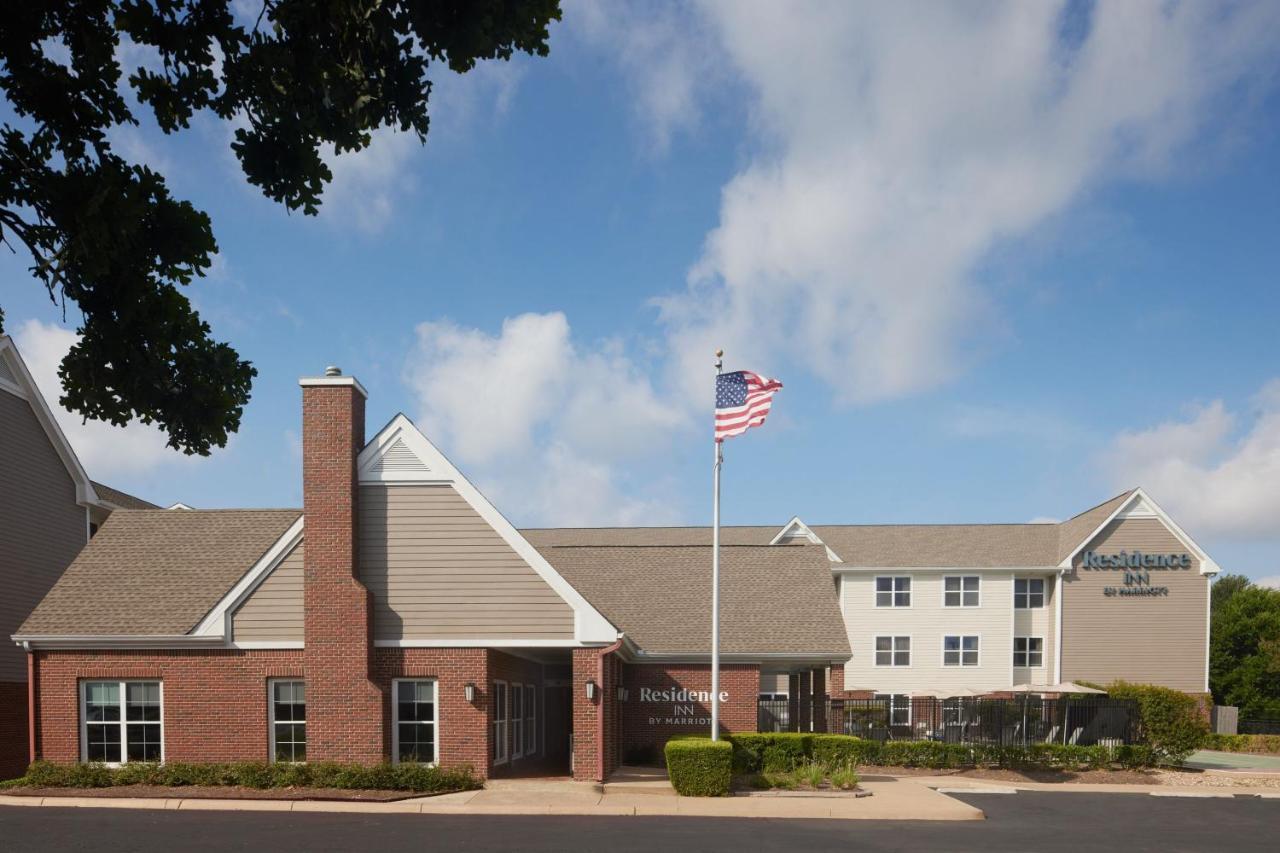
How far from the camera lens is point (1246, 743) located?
41.8 metres

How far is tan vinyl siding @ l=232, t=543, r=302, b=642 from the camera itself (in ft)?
72.5

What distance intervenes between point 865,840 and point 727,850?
278 cm

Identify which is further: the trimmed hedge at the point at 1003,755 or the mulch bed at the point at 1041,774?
the trimmed hedge at the point at 1003,755

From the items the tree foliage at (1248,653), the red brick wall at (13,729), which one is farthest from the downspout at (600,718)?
the tree foliage at (1248,653)

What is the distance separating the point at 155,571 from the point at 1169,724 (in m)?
26.9

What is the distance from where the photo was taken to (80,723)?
22.2m

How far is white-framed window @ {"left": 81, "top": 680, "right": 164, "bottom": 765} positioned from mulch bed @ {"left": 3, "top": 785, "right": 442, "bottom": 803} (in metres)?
1.25

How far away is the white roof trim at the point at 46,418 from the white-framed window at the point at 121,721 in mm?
9949

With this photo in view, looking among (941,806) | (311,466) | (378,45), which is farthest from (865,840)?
(378,45)

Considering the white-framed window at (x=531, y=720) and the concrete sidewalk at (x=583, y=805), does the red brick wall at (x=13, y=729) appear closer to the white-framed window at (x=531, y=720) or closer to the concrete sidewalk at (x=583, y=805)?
the concrete sidewalk at (x=583, y=805)

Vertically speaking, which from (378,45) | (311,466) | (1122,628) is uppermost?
(378,45)

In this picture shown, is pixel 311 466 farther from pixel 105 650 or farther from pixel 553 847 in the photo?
pixel 553 847

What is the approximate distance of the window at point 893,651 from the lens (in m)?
47.4

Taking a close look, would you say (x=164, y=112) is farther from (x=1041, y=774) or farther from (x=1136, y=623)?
(x=1136, y=623)
